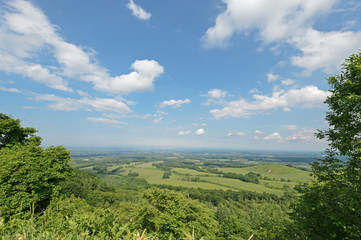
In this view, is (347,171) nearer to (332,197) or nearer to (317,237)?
(332,197)

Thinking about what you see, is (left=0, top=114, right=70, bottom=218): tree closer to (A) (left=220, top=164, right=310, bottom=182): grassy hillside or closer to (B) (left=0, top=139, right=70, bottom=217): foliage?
(B) (left=0, top=139, right=70, bottom=217): foliage

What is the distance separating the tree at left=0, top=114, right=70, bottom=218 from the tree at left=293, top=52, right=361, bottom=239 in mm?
19054

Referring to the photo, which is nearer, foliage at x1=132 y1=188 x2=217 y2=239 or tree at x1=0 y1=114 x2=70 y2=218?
tree at x1=0 y1=114 x2=70 y2=218

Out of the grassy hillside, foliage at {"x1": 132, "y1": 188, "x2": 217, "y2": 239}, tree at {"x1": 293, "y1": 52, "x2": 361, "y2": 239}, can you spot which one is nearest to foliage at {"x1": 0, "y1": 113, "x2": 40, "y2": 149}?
foliage at {"x1": 132, "y1": 188, "x2": 217, "y2": 239}

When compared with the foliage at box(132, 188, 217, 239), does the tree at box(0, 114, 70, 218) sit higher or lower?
higher

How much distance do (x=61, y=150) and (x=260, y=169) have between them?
184 meters

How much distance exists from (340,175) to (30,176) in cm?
2462

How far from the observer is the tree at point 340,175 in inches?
338

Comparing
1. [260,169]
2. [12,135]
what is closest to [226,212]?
[12,135]

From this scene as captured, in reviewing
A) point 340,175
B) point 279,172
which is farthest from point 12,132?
point 279,172

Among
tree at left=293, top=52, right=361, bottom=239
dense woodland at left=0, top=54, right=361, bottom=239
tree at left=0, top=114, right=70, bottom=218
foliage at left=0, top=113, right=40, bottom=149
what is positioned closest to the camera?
dense woodland at left=0, top=54, right=361, bottom=239

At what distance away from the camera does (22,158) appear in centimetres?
1373

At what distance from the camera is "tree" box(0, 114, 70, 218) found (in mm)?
11948

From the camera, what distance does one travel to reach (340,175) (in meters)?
10.3
